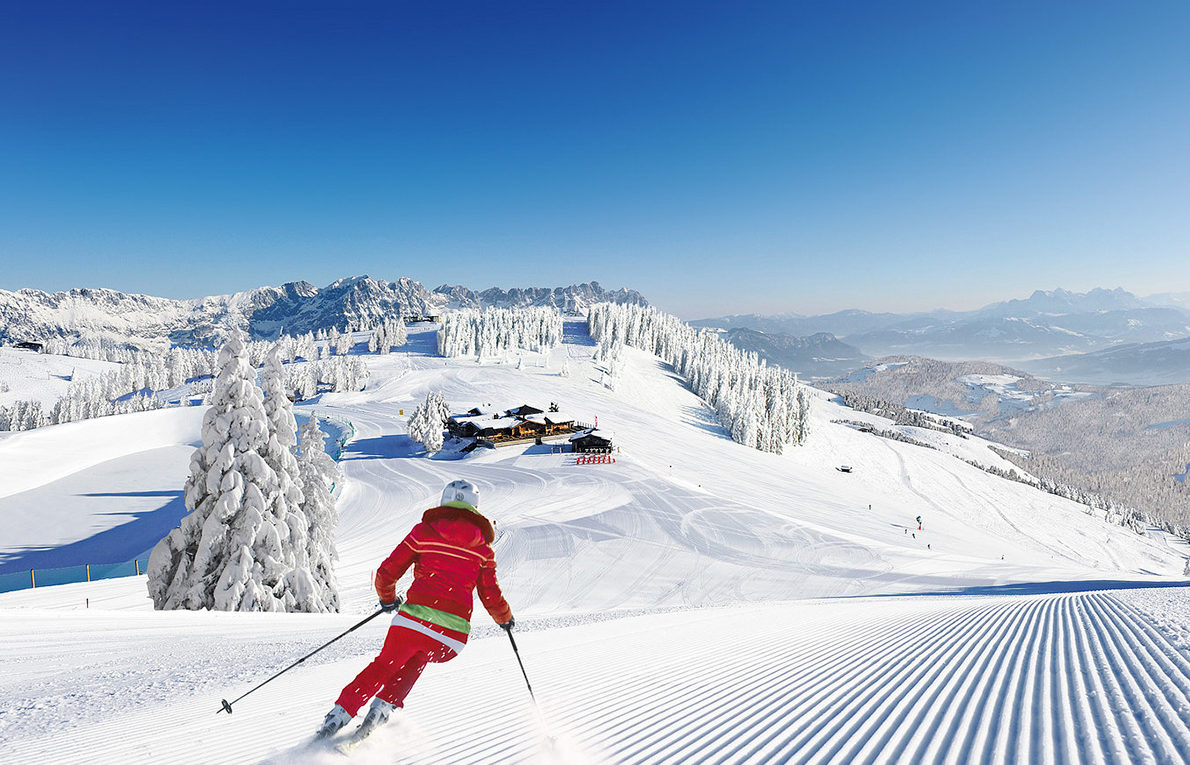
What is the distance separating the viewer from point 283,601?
16.4 m

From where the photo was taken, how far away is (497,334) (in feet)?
488

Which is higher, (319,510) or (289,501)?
(289,501)

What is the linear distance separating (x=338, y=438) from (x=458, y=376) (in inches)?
1434

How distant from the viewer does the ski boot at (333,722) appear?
152 inches

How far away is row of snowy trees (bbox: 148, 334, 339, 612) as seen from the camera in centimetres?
1582

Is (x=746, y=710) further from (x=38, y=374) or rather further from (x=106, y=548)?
(x=38, y=374)

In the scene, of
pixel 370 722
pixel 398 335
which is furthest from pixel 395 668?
pixel 398 335

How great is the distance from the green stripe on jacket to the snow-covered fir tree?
56.9 meters

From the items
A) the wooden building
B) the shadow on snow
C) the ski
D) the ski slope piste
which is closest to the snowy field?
the shadow on snow

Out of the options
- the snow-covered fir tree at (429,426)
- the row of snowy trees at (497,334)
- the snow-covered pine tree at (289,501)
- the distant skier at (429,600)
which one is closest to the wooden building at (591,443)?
the snow-covered fir tree at (429,426)

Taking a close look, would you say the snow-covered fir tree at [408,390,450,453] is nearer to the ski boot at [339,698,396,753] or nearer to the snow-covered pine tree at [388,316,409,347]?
the ski boot at [339,698,396,753]

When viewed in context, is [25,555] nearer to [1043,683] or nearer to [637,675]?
[637,675]

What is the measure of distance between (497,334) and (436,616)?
147 metres

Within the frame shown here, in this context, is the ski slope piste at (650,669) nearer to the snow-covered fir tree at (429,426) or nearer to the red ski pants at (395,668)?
the red ski pants at (395,668)
